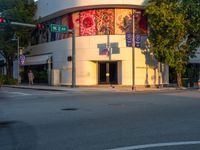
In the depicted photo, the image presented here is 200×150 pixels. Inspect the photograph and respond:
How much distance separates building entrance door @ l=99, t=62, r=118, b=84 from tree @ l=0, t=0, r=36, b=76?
471 inches

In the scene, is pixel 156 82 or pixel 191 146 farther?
pixel 156 82

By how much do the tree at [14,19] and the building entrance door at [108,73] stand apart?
1197cm

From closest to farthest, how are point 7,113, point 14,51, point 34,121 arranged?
point 34,121 → point 7,113 → point 14,51

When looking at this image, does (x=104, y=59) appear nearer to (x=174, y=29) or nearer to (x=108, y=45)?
(x=108, y=45)

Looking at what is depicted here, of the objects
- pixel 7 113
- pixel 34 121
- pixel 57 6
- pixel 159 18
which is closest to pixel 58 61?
pixel 57 6

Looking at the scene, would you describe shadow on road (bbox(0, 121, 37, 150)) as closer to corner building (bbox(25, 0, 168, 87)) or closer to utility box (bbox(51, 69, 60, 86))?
corner building (bbox(25, 0, 168, 87))

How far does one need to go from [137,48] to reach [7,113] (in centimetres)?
2577

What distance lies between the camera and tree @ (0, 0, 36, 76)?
4759cm

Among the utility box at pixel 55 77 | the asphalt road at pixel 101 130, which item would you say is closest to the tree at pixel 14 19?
the utility box at pixel 55 77

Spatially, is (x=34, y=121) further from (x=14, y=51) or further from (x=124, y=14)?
(x=14, y=51)

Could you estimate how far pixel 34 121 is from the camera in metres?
13.5

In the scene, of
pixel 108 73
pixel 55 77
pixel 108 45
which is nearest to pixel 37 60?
pixel 55 77

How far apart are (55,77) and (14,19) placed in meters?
8.94

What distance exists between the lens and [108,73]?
41250 mm
